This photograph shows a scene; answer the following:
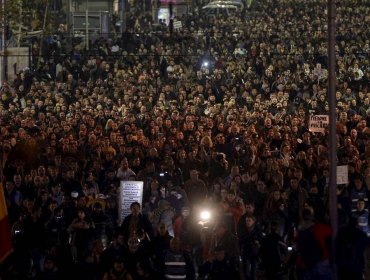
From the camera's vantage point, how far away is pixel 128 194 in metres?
19.3

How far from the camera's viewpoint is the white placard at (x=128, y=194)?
19.2 meters

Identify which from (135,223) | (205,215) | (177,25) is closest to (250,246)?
(205,215)

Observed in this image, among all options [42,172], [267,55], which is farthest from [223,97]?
[42,172]

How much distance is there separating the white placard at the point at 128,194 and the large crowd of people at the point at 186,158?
13cm

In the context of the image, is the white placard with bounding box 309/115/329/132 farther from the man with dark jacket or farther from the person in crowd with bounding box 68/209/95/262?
the person in crowd with bounding box 68/209/95/262

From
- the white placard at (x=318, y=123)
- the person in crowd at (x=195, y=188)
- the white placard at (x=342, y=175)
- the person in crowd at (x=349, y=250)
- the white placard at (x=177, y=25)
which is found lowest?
the person in crowd at (x=349, y=250)

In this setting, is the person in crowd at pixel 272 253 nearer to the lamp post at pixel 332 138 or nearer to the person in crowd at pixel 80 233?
the lamp post at pixel 332 138

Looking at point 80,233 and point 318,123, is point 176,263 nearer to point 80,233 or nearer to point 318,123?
point 80,233

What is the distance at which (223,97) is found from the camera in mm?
31938

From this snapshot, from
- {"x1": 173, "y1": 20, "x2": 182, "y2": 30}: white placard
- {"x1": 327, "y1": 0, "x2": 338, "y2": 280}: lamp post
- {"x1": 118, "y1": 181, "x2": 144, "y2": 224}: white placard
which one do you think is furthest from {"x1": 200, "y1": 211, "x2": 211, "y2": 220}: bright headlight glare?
{"x1": 173, "y1": 20, "x2": 182, "y2": 30}: white placard

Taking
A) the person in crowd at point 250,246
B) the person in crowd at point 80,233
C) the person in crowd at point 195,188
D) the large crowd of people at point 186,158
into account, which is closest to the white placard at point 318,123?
the large crowd of people at point 186,158

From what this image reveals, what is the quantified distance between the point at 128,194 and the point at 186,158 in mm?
2507

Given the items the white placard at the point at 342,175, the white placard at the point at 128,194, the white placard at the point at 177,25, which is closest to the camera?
the white placard at the point at 342,175

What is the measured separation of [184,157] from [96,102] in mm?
9770
